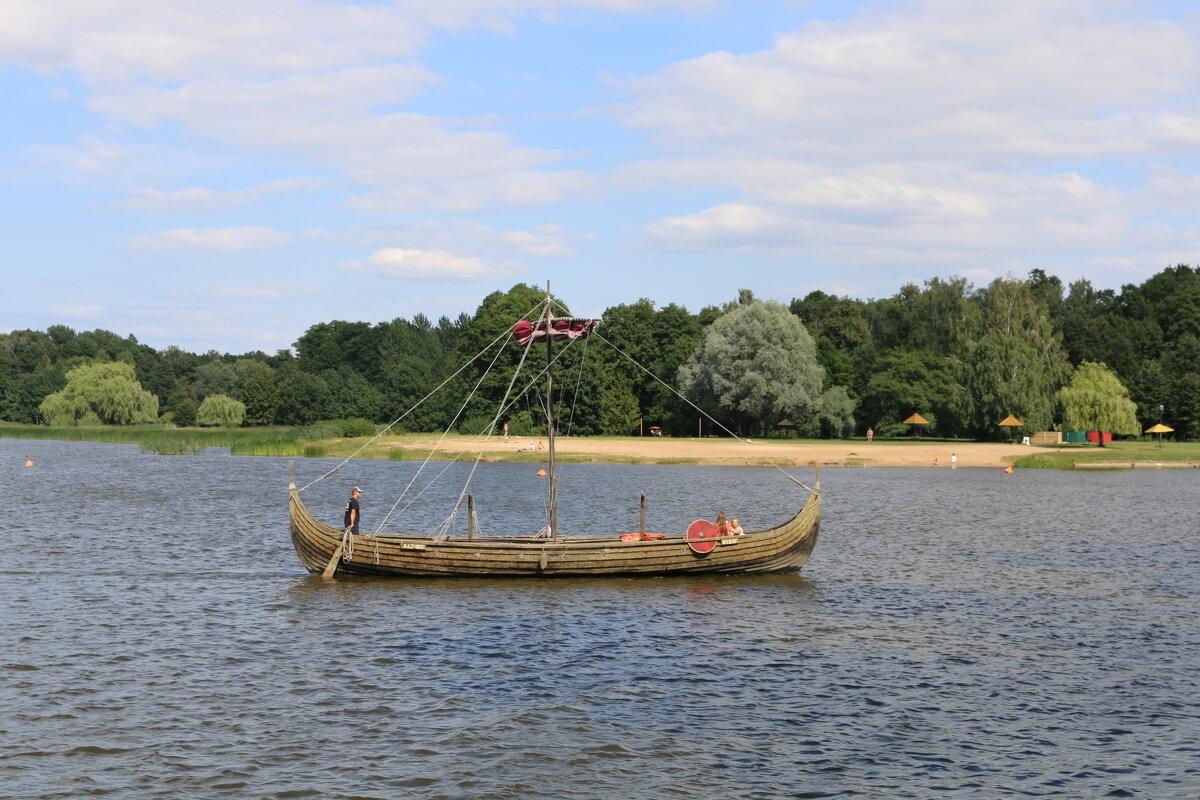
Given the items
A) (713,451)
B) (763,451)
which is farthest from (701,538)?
(713,451)

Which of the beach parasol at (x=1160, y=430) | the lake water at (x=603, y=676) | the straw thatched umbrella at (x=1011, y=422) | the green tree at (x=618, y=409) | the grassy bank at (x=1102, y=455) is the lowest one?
the lake water at (x=603, y=676)

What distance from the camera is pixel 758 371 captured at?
353ft

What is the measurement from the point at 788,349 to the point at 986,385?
19.7 meters

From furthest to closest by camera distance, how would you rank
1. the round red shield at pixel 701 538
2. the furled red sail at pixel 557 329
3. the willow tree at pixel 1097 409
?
the willow tree at pixel 1097 409 → the furled red sail at pixel 557 329 → the round red shield at pixel 701 538

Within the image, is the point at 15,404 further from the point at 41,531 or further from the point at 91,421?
the point at 41,531

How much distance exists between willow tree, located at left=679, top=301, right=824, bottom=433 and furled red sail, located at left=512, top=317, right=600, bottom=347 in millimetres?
75631

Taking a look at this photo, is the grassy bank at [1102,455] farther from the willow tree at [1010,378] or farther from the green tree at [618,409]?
the green tree at [618,409]

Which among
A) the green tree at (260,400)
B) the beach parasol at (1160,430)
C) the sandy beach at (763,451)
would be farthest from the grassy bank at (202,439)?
the beach parasol at (1160,430)

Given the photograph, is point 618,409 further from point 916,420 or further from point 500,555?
point 500,555

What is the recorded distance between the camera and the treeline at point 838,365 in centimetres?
10619

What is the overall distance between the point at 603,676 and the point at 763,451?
72.1 meters

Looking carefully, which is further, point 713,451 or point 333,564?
point 713,451

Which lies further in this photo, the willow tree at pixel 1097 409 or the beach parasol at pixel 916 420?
the beach parasol at pixel 916 420

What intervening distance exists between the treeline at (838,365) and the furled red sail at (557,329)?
56609mm
